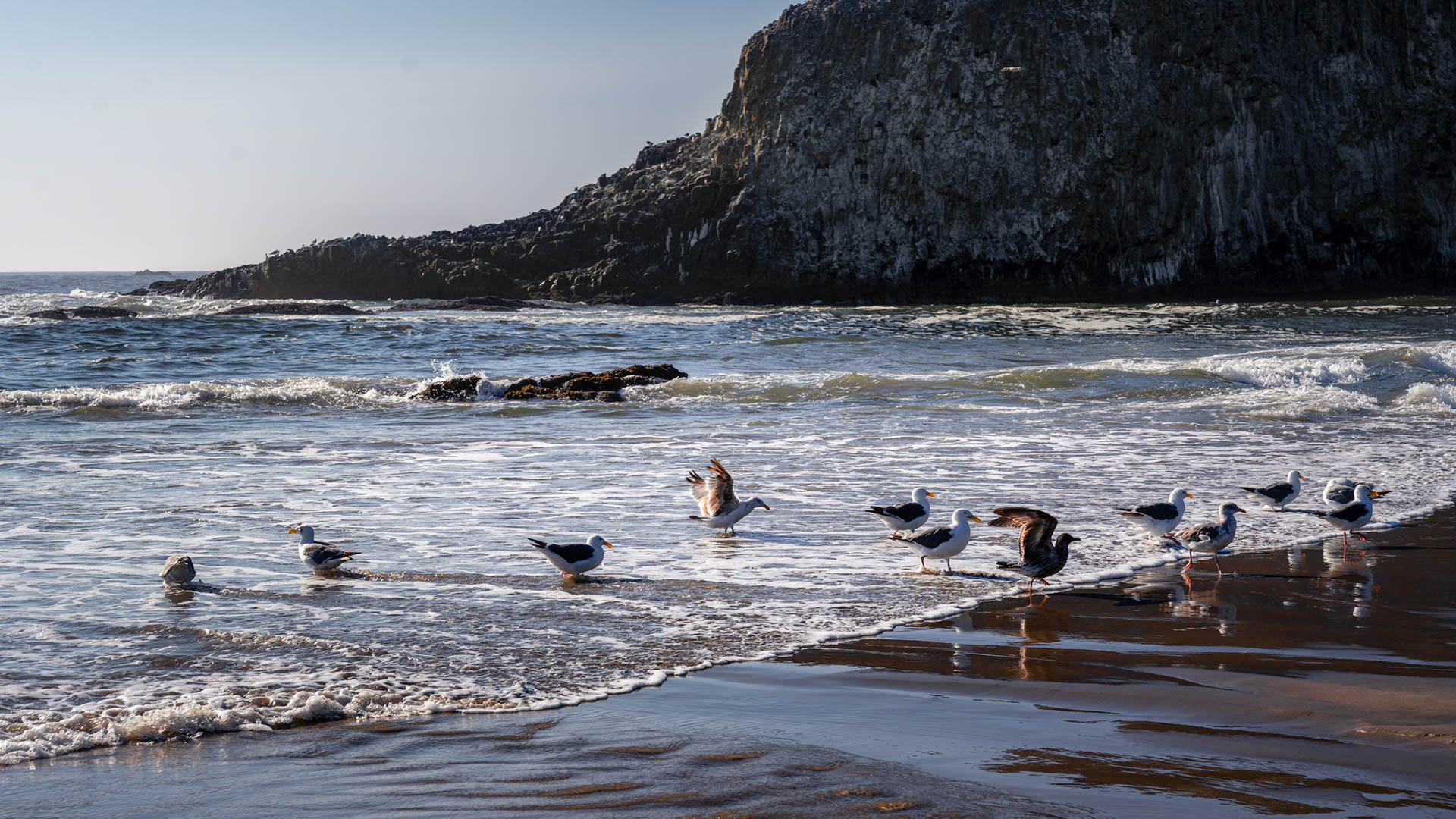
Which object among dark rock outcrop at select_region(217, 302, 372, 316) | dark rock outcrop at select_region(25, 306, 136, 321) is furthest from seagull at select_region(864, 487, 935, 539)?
dark rock outcrop at select_region(217, 302, 372, 316)

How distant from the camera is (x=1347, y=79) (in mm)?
58438

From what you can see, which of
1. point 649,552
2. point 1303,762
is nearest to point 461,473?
point 649,552

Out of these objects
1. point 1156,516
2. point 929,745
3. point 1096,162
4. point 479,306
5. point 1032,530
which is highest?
point 1096,162

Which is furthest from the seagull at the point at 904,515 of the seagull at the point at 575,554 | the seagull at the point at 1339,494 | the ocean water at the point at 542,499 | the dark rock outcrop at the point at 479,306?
the dark rock outcrop at the point at 479,306

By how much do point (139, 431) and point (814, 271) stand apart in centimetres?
4966

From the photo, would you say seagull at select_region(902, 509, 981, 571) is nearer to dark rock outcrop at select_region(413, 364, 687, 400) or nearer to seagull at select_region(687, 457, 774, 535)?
seagull at select_region(687, 457, 774, 535)

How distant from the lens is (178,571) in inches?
235

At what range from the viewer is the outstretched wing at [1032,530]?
6.03m

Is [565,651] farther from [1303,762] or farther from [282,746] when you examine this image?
[1303,762]

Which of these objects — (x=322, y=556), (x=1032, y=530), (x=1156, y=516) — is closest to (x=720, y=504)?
(x=1032, y=530)

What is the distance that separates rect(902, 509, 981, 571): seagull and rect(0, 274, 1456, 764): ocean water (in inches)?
6.6

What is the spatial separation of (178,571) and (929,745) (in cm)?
430

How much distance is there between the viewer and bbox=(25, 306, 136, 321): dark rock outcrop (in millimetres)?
37719

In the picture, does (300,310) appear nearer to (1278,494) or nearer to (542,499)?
(542,499)
